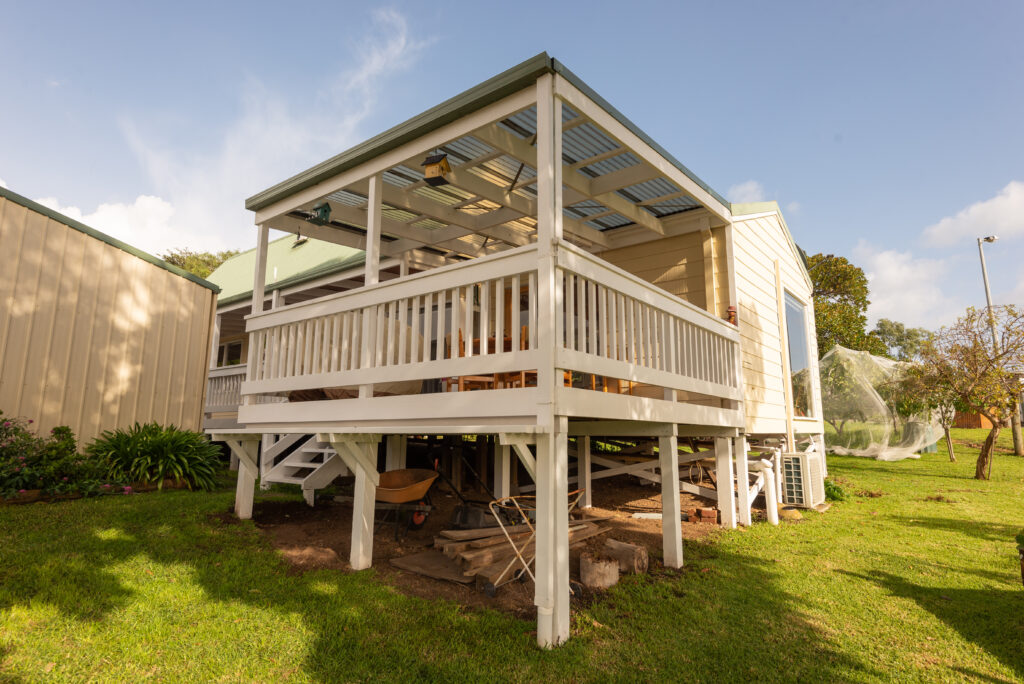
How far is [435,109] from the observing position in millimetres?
4930

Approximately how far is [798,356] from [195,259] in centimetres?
3629

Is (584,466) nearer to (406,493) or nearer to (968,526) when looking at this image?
(406,493)

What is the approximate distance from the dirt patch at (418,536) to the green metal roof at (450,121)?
163 inches

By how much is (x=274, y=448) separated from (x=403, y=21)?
31.1 ft

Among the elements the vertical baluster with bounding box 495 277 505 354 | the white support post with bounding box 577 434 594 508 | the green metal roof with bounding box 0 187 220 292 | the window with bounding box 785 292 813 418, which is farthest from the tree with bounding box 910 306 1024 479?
the green metal roof with bounding box 0 187 220 292

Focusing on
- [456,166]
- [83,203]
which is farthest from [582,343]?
[83,203]

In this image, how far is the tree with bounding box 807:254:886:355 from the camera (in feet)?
85.6

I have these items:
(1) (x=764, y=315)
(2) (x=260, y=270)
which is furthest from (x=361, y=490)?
(1) (x=764, y=315)

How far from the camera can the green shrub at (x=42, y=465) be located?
6.35m

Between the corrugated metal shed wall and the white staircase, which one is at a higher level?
the corrugated metal shed wall

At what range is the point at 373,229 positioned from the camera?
5.47m

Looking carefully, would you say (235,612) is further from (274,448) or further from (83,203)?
(83,203)

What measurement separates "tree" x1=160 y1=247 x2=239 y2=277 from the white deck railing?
31.7 metres

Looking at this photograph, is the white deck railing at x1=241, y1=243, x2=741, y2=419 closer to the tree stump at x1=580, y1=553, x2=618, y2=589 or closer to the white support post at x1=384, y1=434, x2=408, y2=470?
the tree stump at x1=580, y1=553, x2=618, y2=589
